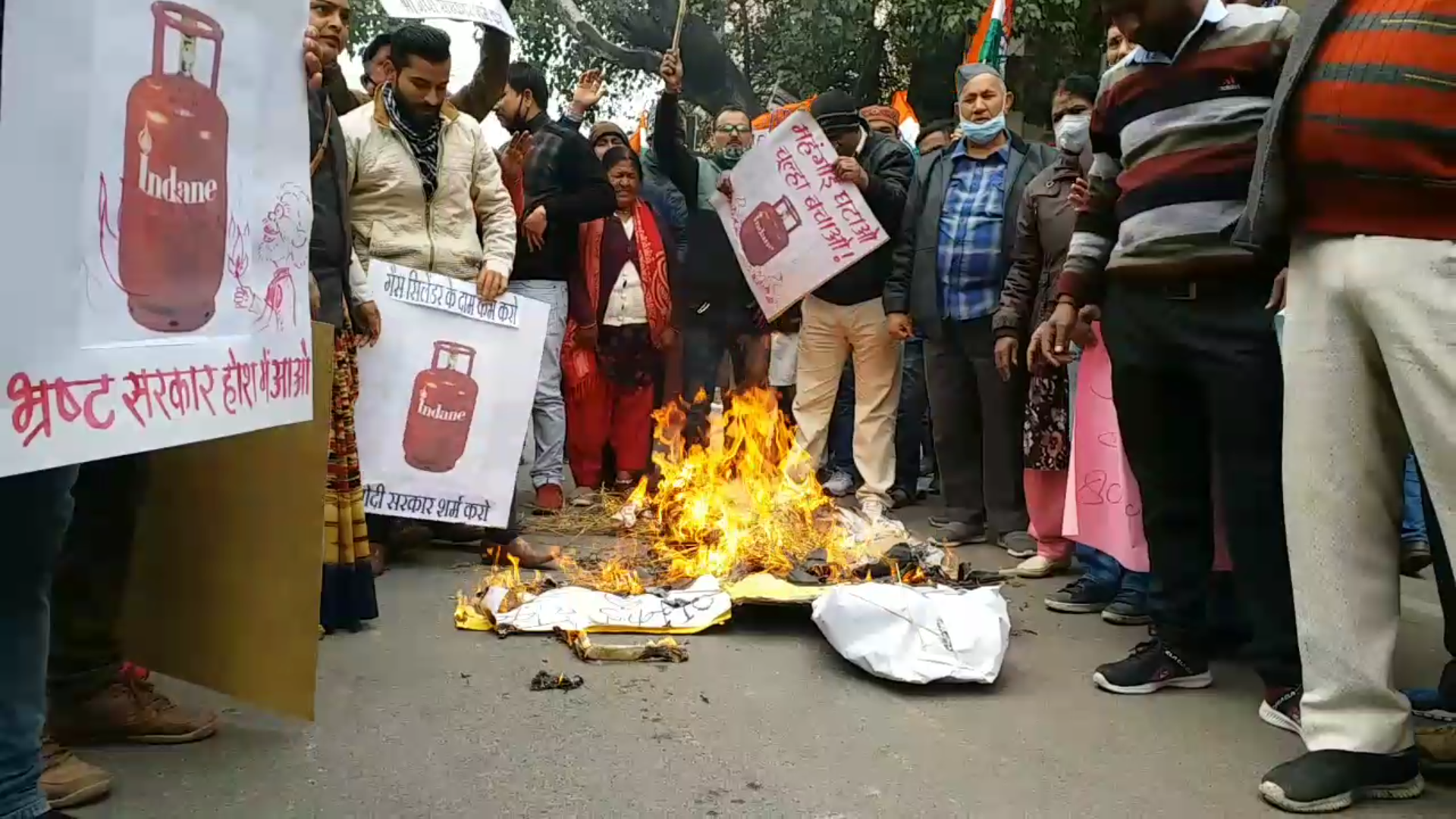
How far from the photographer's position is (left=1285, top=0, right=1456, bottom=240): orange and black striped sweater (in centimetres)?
256

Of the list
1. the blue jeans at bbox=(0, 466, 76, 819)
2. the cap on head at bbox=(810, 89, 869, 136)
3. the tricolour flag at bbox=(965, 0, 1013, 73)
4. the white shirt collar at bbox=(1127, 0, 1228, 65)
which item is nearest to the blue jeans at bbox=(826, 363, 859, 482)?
the cap on head at bbox=(810, 89, 869, 136)

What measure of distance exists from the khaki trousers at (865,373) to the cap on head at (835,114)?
1.02m

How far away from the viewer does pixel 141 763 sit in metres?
2.91

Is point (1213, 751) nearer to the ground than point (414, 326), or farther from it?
nearer to the ground

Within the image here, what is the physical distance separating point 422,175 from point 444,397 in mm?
948

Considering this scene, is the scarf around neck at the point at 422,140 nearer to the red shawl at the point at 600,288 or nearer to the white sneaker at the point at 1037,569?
the red shawl at the point at 600,288

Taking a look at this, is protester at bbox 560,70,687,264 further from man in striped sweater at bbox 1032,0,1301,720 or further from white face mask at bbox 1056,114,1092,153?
man in striped sweater at bbox 1032,0,1301,720

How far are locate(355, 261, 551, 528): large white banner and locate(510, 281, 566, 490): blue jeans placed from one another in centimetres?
107

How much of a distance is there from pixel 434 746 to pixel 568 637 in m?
1.02

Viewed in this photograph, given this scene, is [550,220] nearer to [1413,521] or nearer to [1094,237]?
[1094,237]

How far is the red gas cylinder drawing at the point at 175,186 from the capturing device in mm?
2279

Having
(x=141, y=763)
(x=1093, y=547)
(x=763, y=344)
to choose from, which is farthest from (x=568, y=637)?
(x=763, y=344)

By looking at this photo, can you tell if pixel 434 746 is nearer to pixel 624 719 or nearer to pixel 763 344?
pixel 624 719

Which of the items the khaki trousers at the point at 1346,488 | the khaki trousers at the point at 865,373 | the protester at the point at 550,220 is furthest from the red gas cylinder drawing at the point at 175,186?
the khaki trousers at the point at 865,373
